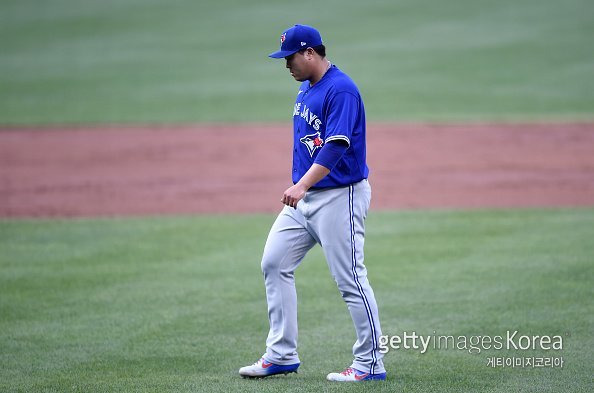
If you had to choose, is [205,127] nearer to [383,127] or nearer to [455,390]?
[383,127]

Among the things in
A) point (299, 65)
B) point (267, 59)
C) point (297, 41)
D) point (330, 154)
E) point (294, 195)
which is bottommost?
point (294, 195)

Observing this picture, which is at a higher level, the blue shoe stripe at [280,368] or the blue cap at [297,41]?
the blue cap at [297,41]

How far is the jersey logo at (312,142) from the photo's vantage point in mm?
5482

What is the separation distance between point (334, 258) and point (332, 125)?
0.79 metres

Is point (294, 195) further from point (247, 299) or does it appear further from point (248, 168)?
point (248, 168)

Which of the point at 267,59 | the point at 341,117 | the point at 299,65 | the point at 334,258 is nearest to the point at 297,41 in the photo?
the point at 299,65

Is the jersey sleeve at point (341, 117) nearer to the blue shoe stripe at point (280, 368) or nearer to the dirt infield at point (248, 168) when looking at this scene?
the blue shoe stripe at point (280, 368)

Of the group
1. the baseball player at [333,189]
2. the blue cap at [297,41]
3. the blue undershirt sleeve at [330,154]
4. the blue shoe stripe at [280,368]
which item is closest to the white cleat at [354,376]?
the baseball player at [333,189]

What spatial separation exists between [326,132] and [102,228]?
5.97 metres

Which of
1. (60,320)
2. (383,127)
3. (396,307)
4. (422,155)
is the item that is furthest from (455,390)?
(383,127)

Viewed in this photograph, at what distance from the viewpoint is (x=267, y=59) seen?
2511cm
